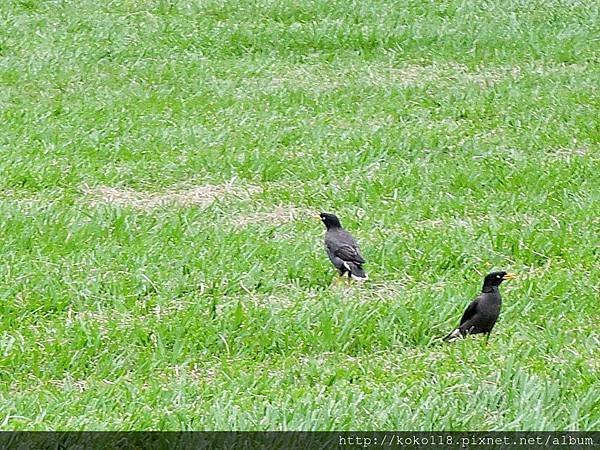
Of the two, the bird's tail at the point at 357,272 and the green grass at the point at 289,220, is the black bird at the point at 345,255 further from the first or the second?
the green grass at the point at 289,220

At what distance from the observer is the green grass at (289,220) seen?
4.95 metres

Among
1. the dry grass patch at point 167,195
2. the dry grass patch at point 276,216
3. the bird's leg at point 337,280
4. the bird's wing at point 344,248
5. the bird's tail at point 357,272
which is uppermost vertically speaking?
the bird's wing at point 344,248

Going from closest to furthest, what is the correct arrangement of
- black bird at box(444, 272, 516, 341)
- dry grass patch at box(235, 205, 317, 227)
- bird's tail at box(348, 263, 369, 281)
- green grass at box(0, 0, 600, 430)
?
green grass at box(0, 0, 600, 430), black bird at box(444, 272, 516, 341), bird's tail at box(348, 263, 369, 281), dry grass patch at box(235, 205, 317, 227)

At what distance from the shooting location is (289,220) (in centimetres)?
828

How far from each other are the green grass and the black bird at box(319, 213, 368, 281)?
0.13 metres

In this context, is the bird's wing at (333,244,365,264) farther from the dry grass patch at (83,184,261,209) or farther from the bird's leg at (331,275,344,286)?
the dry grass patch at (83,184,261,209)

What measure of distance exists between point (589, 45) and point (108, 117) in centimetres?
767

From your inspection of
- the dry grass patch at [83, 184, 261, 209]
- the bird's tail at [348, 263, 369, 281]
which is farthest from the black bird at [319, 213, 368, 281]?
the dry grass patch at [83, 184, 261, 209]

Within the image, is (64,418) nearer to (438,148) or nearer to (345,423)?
(345,423)

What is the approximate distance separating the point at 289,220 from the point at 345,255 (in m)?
1.66

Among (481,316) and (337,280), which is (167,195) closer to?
(337,280)

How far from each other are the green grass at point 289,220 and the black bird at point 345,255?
13 cm

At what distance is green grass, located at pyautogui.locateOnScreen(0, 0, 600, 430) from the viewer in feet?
16.3

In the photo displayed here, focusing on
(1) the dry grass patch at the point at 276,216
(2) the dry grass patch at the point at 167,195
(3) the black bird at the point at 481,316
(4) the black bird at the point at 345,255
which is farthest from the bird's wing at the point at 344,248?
(2) the dry grass patch at the point at 167,195
